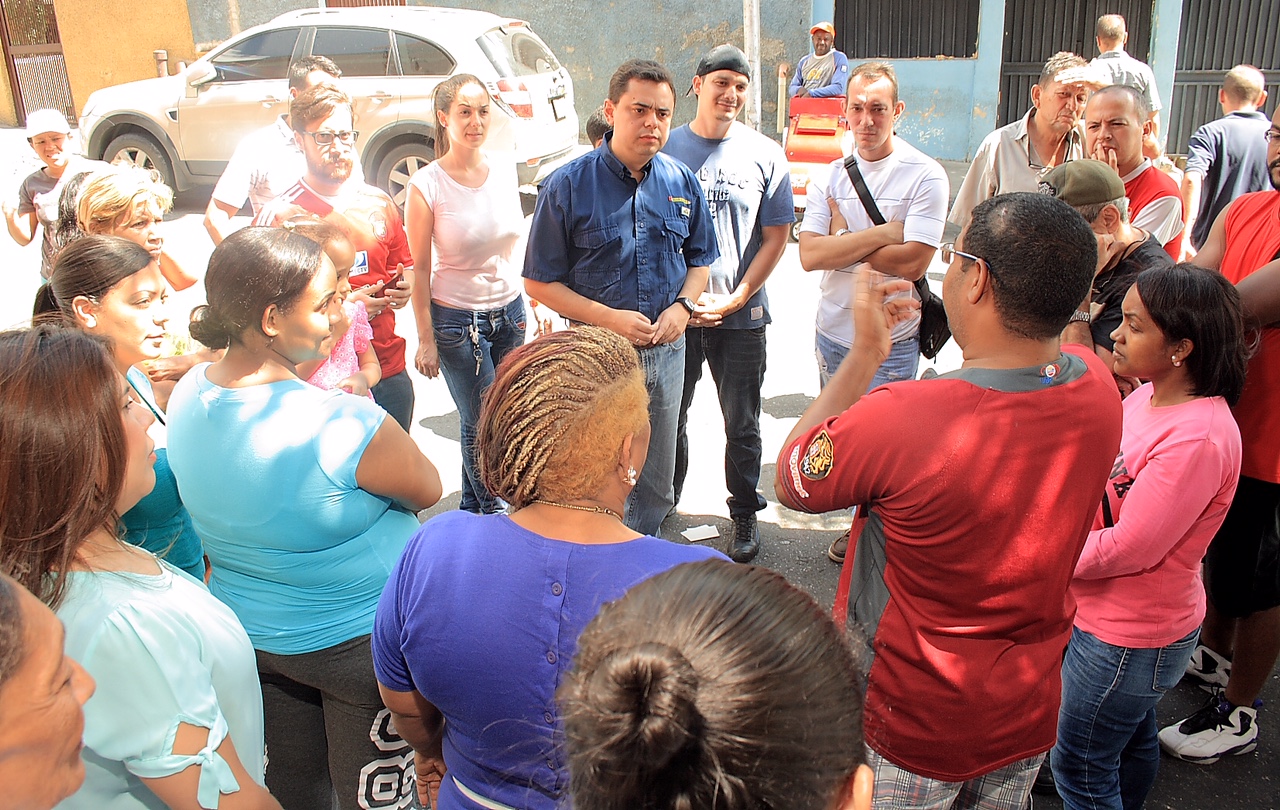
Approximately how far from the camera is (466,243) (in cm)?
403

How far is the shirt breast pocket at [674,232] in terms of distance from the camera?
3.49 meters

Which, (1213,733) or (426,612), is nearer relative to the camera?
(426,612)

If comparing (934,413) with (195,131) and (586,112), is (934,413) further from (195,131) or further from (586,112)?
(586,112)

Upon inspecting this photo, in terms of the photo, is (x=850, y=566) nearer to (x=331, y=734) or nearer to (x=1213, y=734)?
(x=331, y=734)

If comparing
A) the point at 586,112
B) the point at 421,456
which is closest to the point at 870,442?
the point at 421,456

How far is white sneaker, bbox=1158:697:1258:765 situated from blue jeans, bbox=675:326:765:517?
70.7 inches

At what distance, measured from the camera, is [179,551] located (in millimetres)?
2391

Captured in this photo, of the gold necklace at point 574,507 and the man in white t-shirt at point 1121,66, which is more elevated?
the man in white t-shirt at point 1121,66

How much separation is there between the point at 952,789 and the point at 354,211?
3.04 meters

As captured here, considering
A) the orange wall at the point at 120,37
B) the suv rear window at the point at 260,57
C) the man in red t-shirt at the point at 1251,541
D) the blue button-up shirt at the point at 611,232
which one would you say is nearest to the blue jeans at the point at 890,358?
the blue button-up shirt at the point at 611,232

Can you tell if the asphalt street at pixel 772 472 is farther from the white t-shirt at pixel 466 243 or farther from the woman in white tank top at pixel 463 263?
the white t-shirt at pixel 466 243

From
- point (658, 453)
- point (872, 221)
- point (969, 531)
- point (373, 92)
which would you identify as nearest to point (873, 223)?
point (872, 221)

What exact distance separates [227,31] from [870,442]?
1746cm

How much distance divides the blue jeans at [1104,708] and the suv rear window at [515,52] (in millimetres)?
8859
